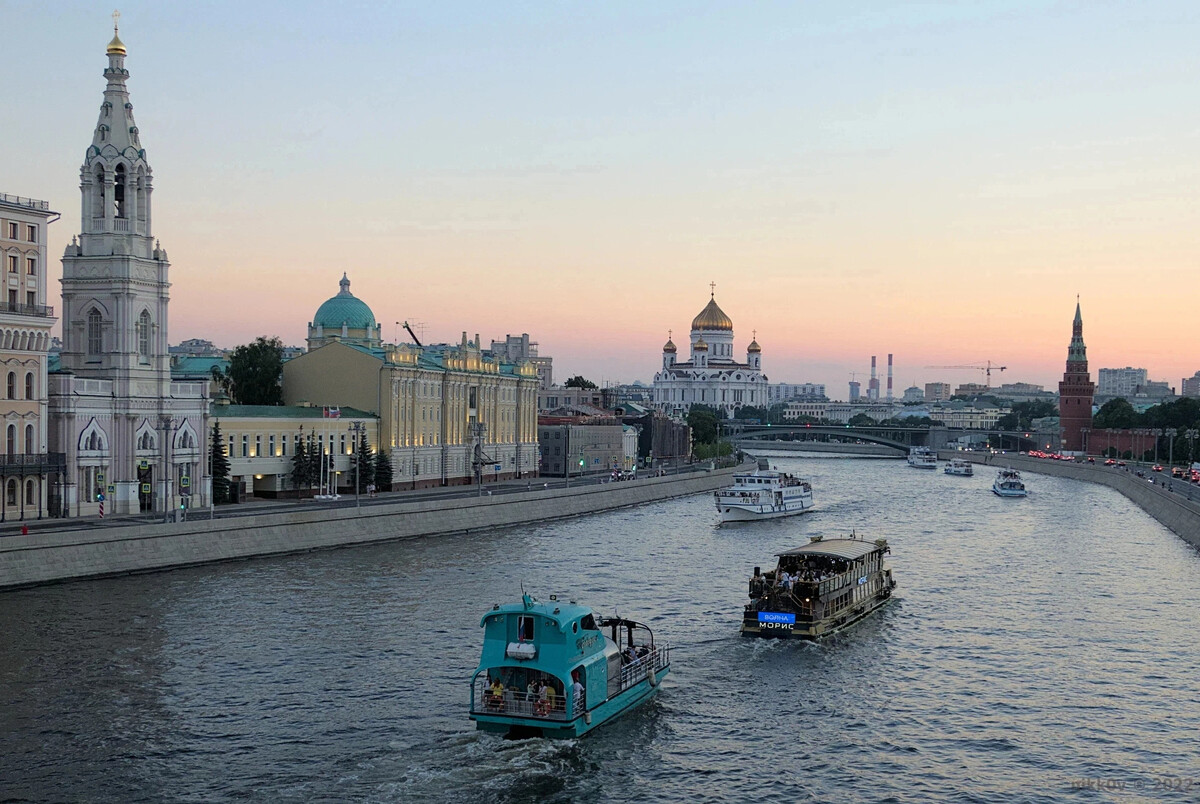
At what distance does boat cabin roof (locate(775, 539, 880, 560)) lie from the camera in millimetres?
50688

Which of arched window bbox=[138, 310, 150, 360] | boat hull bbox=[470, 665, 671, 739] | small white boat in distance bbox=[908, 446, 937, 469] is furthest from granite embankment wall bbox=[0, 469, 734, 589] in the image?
small white boat in distance bbox=[908, 446, 937, 469]

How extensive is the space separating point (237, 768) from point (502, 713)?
6222mm

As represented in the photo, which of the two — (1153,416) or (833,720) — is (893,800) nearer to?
→ (833,720)

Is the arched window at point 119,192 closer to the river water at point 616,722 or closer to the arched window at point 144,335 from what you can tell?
the arched window at point 144,335

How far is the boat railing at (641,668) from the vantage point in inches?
1373

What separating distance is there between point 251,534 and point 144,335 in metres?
13.6

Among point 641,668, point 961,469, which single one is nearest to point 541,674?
point 641,668

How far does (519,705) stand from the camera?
31734mm

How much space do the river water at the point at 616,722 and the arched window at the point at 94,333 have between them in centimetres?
1560

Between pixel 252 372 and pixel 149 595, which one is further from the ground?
pixel 252 372

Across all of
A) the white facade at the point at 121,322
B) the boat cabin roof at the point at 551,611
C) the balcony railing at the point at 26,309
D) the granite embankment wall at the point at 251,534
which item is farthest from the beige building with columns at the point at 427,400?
the boat cabin roof at the point at 551,611

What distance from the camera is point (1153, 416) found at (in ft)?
618

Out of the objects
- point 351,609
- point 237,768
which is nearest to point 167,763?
point 237,768

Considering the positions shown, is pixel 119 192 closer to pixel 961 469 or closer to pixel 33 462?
pixel 33 462
